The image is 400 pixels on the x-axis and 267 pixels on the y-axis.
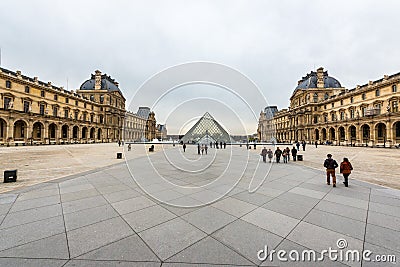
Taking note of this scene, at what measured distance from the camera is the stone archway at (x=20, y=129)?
43.1 m

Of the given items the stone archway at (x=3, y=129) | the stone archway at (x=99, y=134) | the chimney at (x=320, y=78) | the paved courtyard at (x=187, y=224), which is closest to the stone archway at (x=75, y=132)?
the stone archway at (x=99, y=134)

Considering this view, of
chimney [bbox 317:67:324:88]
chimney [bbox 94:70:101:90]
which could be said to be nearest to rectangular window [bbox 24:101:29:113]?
chimney [bbox 94:70:101:90]

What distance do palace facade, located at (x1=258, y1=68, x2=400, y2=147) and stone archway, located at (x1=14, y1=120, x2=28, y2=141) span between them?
54.6 meters

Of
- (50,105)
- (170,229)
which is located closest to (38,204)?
(170,229)

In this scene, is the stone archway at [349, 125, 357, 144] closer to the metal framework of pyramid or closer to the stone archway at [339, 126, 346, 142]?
the stone archway at [339, 126, 346, 142]

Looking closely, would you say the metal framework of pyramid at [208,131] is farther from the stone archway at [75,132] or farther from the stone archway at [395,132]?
the stone archway at [75,132]

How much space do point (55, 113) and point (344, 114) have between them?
298 feet

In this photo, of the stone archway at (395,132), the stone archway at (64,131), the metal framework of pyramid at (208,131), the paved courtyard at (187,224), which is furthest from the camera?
the stone archway at (64,131)

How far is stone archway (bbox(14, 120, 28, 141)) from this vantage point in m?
43.1

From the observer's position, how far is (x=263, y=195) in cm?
652

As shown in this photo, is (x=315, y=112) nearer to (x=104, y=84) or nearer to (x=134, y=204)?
(x=134, y=204)

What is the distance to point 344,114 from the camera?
56.8m

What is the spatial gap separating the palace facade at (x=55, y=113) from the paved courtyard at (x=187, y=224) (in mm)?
20121

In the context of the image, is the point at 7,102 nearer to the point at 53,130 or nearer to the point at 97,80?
the point at 53,130
